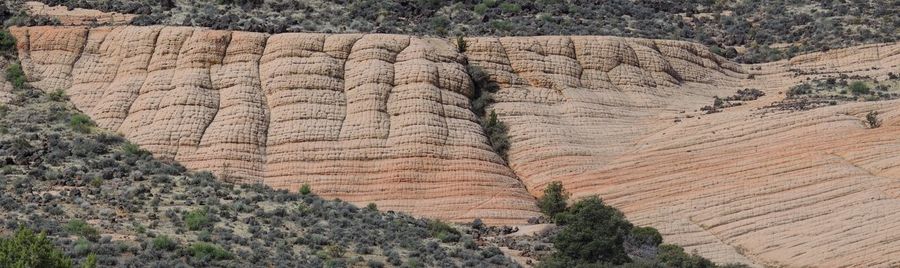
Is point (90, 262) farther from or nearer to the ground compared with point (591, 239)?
nearer to the ground

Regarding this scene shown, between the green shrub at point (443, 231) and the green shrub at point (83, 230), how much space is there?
9.18m

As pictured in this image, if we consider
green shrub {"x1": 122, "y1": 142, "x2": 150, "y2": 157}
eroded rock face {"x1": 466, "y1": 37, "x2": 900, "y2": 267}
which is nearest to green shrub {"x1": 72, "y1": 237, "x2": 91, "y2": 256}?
green shrub {"x1": 122, "y1": 142, "x2": 150, "y2": 157}

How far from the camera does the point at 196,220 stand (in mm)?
56344

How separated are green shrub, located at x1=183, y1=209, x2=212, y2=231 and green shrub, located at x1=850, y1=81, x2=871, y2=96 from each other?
891 inches

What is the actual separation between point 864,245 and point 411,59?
620 inches

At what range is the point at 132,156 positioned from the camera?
6244 cm

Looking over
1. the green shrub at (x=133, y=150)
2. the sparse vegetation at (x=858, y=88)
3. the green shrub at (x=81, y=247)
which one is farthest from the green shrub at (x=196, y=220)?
the sparse vegetation at (x=858, y=88)

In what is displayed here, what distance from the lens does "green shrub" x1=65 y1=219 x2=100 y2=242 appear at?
175ft

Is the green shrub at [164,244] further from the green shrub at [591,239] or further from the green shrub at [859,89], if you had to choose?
the green shrub at [859,89]

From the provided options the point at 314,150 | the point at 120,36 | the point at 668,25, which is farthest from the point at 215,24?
the point at 668,25

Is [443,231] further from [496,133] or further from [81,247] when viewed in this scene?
[81,247]

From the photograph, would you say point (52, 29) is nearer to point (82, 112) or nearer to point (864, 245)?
point (82, 112)

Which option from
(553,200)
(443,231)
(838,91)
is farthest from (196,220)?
(838,91)

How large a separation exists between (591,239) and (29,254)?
1614 cm
